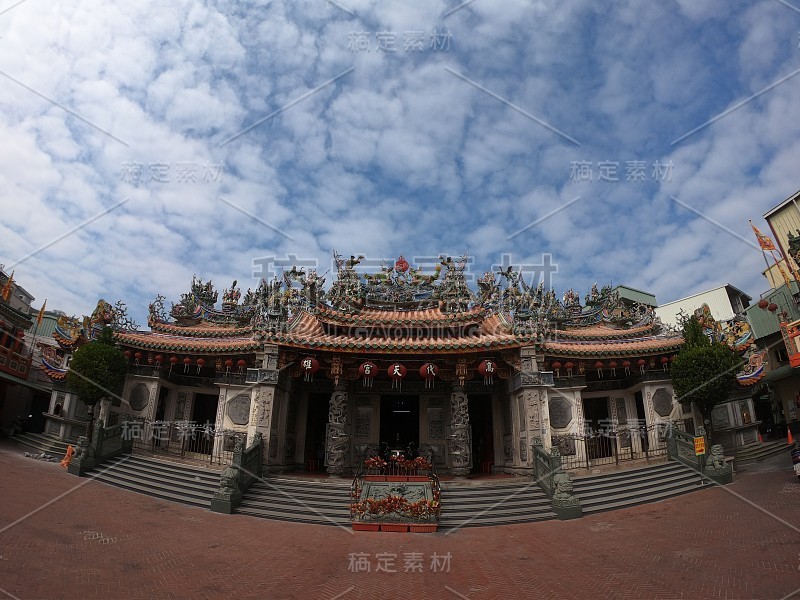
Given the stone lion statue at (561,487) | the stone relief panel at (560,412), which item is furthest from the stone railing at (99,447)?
the stone relief panel at (560,412)

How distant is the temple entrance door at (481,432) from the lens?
18.2 metres

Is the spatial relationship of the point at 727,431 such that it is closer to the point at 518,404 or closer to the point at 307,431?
the point at 518,404

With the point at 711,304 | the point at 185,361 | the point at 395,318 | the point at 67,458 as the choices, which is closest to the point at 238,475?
the point at 185,361

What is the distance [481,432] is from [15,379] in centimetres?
2386

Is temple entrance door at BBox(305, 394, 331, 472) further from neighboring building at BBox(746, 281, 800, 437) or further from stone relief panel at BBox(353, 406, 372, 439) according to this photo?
neighboring building at BBox(746, 281, 800, 437)

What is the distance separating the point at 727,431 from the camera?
17844 millimetres

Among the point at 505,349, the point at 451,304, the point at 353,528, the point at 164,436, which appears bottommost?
the point at 353,528

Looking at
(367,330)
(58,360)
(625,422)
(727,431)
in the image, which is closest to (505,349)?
(367,330)

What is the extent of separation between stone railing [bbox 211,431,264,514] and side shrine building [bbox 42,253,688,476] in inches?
27.1

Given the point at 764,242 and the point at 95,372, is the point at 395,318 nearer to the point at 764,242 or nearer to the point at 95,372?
the point at 95,372

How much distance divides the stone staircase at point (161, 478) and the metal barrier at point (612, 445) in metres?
11.4

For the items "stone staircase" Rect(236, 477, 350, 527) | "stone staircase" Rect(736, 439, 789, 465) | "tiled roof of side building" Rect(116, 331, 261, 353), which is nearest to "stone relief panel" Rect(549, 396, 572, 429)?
"stone staircase" Rect(736, 439, 789, 465)

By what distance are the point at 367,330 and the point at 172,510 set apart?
895cm

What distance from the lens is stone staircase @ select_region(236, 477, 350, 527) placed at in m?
11.8
